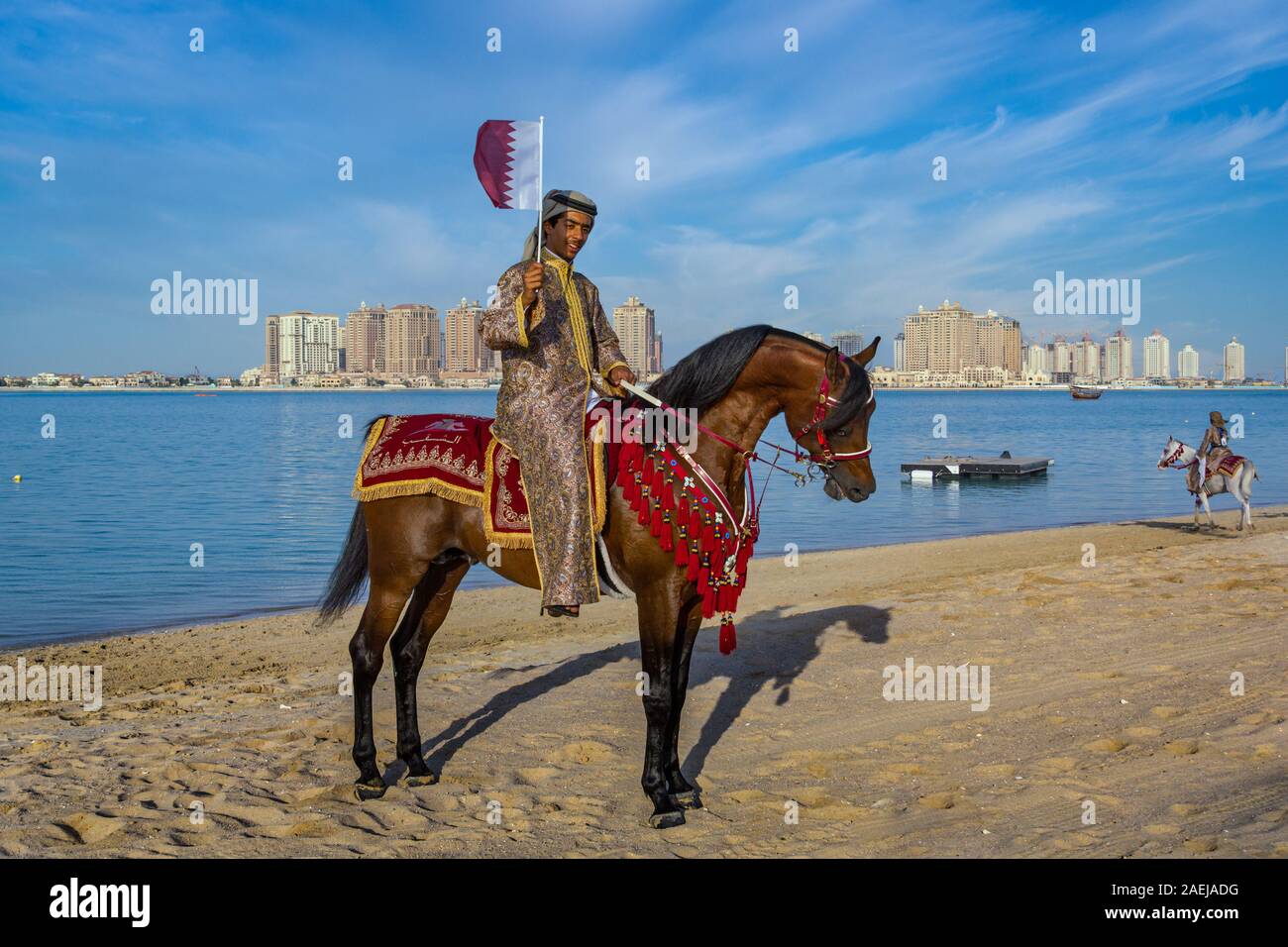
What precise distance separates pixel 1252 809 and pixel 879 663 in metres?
4.29

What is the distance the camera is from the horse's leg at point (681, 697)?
5766 millimetres

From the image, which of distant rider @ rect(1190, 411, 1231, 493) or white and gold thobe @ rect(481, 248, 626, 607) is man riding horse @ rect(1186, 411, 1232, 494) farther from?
white and gold thobe @ rect(481, 248, 626, 607)

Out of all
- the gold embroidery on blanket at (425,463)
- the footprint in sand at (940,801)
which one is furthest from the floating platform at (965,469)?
the gold embroidery on blanket at (425,463)

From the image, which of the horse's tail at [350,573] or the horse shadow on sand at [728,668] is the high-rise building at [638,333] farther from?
the horse's tail at [350,573]

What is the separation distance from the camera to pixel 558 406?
571 cm

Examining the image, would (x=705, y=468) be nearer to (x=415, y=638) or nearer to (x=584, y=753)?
(x=415, y=638)

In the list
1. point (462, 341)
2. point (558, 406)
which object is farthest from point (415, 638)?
point (462, 341)

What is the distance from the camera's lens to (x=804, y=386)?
5656 millimetres

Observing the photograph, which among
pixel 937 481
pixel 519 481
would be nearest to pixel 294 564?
pixel 519 481

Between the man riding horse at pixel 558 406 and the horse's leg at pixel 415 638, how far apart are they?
39.3 inches

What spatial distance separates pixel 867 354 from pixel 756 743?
3.12m

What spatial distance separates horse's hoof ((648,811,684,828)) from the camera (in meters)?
5.52
